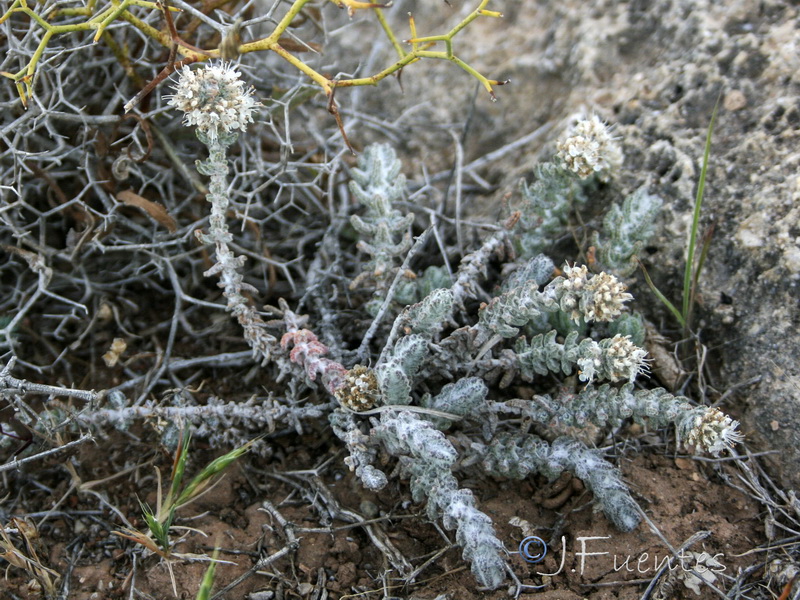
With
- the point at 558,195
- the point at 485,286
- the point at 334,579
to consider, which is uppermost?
the point at 558,195

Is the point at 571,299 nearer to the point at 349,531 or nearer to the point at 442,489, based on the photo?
the point at 442,489

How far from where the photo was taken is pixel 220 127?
1.90 meters

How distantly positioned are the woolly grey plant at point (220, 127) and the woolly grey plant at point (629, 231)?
1105mm

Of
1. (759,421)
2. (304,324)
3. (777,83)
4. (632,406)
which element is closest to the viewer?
(632,406)

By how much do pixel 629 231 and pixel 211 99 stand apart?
1.32m

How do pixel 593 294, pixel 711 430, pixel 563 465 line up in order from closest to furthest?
pixel 711 430 → pixel 593 294 → pixel 563 465

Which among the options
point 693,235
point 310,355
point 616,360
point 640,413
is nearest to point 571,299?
point 616,360

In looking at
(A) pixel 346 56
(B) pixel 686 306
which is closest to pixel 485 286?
(B) pixel 686 306

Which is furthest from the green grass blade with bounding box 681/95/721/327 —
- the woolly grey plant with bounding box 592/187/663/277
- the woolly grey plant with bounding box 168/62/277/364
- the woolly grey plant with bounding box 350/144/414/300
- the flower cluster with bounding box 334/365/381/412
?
the woolly grey plant with bounding box 168/62/277/364

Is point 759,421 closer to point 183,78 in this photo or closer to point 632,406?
point 632,406

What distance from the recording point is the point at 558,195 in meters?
2.30

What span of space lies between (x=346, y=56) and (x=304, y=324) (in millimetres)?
1820

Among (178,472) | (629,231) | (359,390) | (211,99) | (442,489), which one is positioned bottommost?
(178,472)

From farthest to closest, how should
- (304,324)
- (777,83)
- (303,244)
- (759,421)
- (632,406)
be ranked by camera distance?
(303,244), (777,83), (304,324), (759,421), (632,406)
